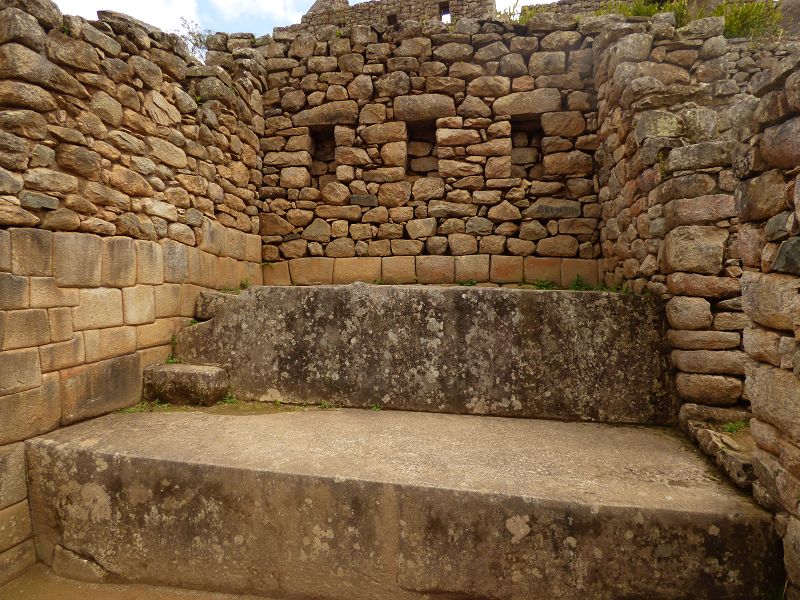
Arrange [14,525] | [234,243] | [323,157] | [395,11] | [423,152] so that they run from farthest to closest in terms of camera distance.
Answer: [395,11], [323,157], [423,152], [234,243], [14,525]

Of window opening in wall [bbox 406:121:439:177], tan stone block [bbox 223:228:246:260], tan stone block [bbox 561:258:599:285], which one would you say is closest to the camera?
tan stone block [bbox 223:228:246:260]

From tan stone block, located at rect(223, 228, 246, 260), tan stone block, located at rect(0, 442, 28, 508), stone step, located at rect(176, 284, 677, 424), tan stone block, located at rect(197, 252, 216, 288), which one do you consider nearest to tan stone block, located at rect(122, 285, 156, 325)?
stone step, located at rect(176, 284, 677, 424)

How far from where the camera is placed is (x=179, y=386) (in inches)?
130

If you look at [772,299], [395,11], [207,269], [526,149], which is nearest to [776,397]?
[772,299]

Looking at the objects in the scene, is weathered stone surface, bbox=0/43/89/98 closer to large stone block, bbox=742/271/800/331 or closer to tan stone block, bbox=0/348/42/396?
tan stone block, bbox=0/348/42/396

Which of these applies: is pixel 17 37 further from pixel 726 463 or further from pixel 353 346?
pixel 726 463

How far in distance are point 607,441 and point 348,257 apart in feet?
11.7

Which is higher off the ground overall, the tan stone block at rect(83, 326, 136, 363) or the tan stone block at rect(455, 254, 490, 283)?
the tan stone block at rect(455, 254, 490, 283)

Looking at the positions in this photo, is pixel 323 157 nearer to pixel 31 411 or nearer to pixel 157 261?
pixel 157 261

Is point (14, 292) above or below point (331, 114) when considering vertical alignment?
below

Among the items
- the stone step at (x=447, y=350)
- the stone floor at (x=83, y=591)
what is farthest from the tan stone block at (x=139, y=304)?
the stone floor at (x=83, y=591)

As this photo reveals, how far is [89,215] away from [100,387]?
125 cm

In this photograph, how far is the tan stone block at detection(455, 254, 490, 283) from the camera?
4922 millimetres

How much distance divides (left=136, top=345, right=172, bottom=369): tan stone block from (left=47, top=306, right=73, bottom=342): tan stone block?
0.59 metres
